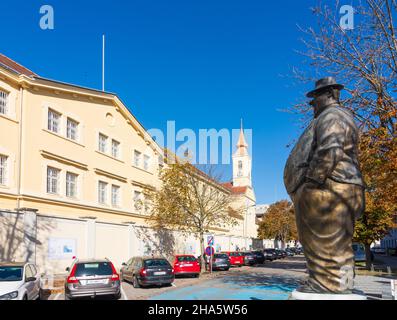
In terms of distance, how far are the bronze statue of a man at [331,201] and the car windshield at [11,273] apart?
30.9 feet

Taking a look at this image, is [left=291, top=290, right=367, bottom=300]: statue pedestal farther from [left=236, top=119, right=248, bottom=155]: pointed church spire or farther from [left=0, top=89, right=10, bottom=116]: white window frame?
[left=236, top=119, right=248, bottom=155]: pointed church spire

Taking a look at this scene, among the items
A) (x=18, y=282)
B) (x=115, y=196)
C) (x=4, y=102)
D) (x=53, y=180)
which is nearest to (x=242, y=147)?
(x=115, y=196)

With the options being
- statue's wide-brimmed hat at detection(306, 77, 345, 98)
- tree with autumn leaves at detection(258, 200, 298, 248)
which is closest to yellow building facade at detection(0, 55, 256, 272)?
statue's wide-brimmed hat at detection(306, 77, 345, 98)

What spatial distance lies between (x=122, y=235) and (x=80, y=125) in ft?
25.0

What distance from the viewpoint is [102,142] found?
94.2 feet

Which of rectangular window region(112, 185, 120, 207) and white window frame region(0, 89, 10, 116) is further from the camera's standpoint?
rectangular window region(112, 185, 120, 207)

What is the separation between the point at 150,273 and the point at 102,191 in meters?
10.1

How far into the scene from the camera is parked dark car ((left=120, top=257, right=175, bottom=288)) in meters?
19.5

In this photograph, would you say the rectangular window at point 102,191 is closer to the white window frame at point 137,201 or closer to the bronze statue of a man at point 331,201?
the white window frame at point 137,201

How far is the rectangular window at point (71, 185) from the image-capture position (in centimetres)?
2447

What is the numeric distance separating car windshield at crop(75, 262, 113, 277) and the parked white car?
1.49m

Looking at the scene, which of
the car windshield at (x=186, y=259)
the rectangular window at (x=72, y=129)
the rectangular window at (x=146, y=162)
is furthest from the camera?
the rectangular window at (x=146, y=162)

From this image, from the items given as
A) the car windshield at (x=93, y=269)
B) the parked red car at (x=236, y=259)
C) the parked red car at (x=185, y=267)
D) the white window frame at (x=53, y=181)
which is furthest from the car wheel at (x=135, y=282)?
the parked red car at (x=236, y=259)
